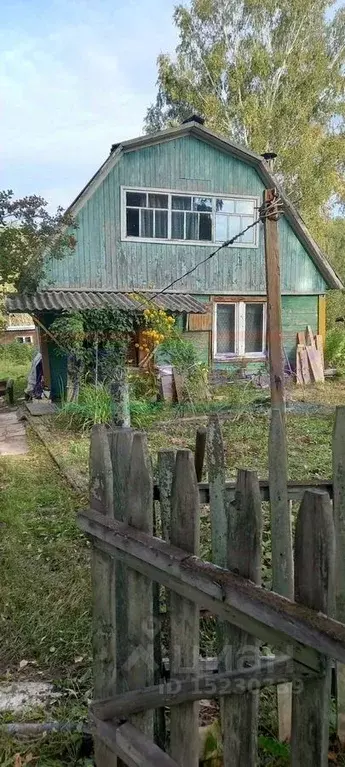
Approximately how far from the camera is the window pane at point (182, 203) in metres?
12.7

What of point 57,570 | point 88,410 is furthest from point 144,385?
point 57,570

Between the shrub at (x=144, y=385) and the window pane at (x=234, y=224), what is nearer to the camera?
the shrub at (x=144, y=385)

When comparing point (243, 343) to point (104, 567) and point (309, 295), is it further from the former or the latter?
point (104, 567)

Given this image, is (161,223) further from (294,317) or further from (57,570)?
(57,570)

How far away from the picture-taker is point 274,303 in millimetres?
5387

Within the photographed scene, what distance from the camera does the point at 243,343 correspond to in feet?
45.0

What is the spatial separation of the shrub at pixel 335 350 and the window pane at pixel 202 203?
5.54 m

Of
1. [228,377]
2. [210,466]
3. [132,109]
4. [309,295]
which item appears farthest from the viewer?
[132,109]

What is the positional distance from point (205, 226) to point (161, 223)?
1.20 meters

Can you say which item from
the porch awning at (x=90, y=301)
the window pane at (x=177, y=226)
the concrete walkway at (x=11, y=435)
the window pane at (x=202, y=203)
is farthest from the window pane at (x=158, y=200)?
the concrete walkway at (x=11, y=435)

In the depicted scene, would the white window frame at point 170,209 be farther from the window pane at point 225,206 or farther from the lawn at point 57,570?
the lawn at point 57,570

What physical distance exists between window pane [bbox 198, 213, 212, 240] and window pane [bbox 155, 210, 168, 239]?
0.96 meters

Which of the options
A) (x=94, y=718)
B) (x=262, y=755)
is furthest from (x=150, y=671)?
(x=262, y=755)

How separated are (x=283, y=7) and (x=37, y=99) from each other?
1039 centimetres
